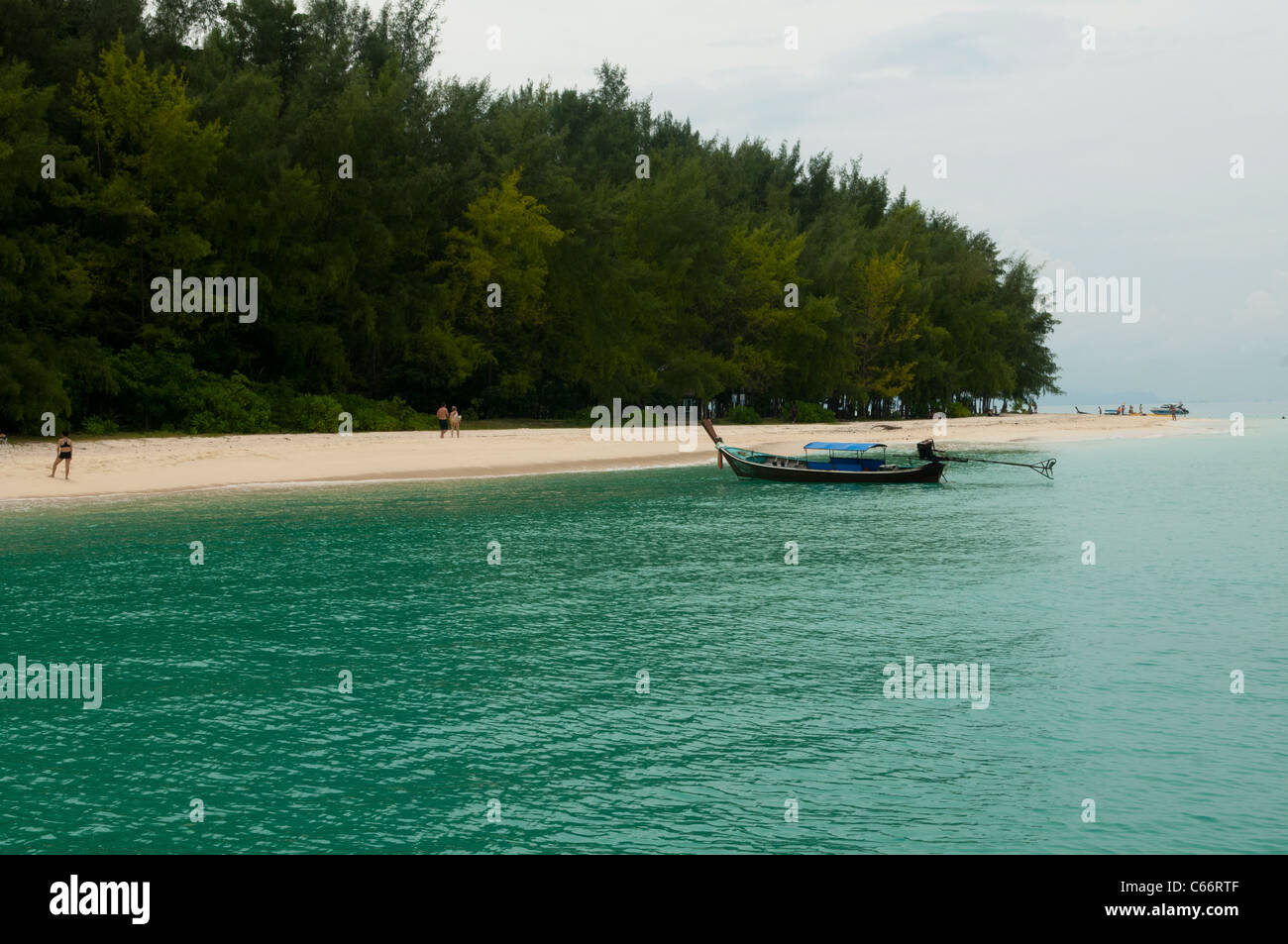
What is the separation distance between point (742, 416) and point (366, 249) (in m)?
41.3

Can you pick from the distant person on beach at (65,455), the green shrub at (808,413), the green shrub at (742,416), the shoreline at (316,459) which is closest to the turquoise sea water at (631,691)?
the distant person on beach at (65,455)

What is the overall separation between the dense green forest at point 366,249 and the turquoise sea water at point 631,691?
25.3 metres

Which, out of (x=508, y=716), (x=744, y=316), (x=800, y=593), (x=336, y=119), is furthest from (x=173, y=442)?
(x=744, y=316)

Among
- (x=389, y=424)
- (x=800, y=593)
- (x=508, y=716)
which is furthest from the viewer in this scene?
(x=389, y=424)

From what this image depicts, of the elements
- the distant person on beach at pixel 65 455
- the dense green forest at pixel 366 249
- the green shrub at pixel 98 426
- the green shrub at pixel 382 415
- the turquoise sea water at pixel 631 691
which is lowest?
the turquoise sea water at pixel 631 691

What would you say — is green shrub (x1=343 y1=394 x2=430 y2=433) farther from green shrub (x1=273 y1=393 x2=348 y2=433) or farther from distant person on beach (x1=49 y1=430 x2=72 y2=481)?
distant person on beach (x1=49 y1=430 x2=72 y2=481)

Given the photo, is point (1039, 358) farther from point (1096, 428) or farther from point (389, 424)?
point (389, 424)

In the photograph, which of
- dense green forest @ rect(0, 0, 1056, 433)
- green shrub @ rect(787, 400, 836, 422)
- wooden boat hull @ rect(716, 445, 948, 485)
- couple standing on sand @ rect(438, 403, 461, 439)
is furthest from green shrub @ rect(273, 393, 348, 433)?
green shrub @ rect(787, 400, 836, 422)

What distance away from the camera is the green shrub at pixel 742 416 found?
97.8 meters

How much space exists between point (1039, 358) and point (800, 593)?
136m

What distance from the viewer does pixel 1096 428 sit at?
118m

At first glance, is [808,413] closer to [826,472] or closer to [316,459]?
[826,472]

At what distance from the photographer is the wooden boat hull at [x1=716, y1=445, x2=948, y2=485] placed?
51.9 meters

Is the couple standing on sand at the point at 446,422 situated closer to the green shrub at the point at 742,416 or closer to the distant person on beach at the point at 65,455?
the distant person on beach at the point at 65,455
